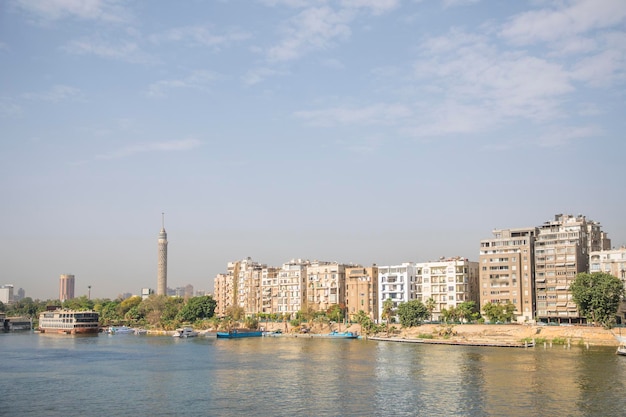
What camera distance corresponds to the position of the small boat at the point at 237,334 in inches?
5251

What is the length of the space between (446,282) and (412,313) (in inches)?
593

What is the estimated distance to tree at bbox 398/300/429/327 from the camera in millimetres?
119125

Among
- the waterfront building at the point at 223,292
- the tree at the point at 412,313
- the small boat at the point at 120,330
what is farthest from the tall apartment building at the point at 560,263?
the small boat at the point at 120,330

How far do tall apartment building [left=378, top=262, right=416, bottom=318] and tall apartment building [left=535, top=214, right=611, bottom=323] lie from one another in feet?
90.2

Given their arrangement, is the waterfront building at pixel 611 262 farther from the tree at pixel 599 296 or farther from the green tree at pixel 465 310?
the green tree at pixel 465 310

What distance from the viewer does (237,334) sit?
134 metres

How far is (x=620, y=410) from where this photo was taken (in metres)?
47.5

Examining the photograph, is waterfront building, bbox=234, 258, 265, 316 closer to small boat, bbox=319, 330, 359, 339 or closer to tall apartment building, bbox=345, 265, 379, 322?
tall apartment building, bbox=345, 265, 379, 322

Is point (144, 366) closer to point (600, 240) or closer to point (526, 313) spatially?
point (526, 313)

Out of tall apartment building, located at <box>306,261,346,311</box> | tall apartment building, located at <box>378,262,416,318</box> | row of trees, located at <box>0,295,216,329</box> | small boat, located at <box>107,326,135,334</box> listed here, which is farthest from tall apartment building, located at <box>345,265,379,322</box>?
small boat, located at <box>107,326,135,334</box>

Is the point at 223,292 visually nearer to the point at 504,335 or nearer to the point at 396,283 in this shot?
the point at 396,283

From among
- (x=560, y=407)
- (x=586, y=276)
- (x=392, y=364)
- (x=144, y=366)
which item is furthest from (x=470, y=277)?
(x=560, y=407)

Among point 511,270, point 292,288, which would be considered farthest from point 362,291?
point 511,270

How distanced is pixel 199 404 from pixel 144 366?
90.9ft
